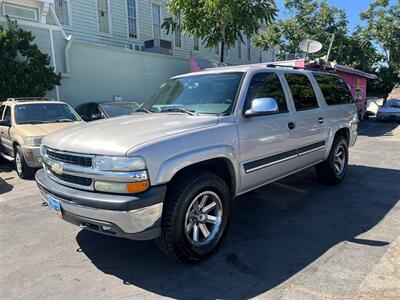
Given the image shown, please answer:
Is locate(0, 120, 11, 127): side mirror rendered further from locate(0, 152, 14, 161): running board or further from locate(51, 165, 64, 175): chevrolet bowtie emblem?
locate(51, 165, 64, 175): chevrolet bowtie emblem

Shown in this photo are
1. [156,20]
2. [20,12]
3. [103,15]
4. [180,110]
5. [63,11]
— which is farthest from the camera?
[156,20]

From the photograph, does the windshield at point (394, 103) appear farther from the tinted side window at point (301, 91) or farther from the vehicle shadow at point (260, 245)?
the tinted side window at point (301, 91)

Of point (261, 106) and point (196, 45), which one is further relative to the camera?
point (196, 45)

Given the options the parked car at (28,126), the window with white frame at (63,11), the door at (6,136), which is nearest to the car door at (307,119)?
the parked car at (28,126)

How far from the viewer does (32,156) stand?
716 cm

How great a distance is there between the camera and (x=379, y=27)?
2641 centimetres

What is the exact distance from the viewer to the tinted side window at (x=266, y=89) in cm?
429

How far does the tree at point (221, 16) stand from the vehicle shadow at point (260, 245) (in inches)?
274

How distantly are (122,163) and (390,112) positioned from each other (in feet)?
64.2

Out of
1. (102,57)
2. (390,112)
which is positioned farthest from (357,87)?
(102,57)

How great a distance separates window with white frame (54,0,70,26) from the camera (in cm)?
1472

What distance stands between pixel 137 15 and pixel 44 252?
1579 centimetres

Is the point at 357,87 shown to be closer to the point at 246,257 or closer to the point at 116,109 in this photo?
the point at 116,109

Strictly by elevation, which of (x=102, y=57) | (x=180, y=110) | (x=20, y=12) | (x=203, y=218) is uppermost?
(x=20, y=12)
